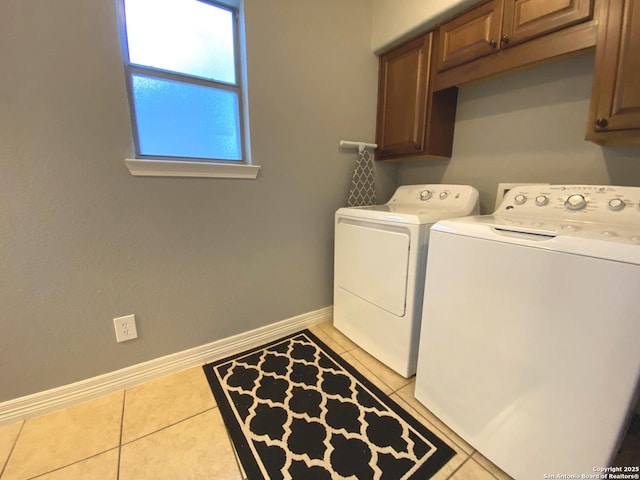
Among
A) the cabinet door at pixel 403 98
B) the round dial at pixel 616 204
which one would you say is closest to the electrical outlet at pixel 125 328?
the cabinet door at pixel 403 98

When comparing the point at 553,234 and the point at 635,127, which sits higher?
the point at 635,127

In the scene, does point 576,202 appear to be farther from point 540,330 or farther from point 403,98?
point 403,98

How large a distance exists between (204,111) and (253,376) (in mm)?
1510

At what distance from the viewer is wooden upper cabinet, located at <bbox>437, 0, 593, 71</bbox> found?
1.10 meters

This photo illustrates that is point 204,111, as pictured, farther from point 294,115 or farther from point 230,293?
point 230,293

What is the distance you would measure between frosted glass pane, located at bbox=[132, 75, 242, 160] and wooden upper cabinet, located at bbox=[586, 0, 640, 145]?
5.45 feet

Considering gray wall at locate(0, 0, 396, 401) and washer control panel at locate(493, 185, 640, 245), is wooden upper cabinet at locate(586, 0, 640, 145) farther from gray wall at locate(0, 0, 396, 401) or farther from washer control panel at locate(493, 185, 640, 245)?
gray wall at locate(0, 0, 396, 401)

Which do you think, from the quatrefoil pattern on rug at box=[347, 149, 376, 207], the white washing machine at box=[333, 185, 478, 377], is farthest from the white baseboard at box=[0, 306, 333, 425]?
the quatrefoil pattern on rug at box=[347, 149, 376, 207]

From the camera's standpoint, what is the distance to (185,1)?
142 centimetres

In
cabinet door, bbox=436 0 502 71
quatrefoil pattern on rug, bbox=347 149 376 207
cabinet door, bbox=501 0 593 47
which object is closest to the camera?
cabinet door, bbox=501 0 593 47

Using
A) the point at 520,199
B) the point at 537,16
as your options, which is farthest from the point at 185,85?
the point at 520,199

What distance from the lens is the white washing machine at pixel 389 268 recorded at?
133 cm

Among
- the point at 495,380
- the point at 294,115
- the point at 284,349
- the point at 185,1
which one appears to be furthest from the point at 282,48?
the point at 495,380

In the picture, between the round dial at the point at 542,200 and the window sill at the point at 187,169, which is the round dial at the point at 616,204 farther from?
the window sill at the point at 187,169
